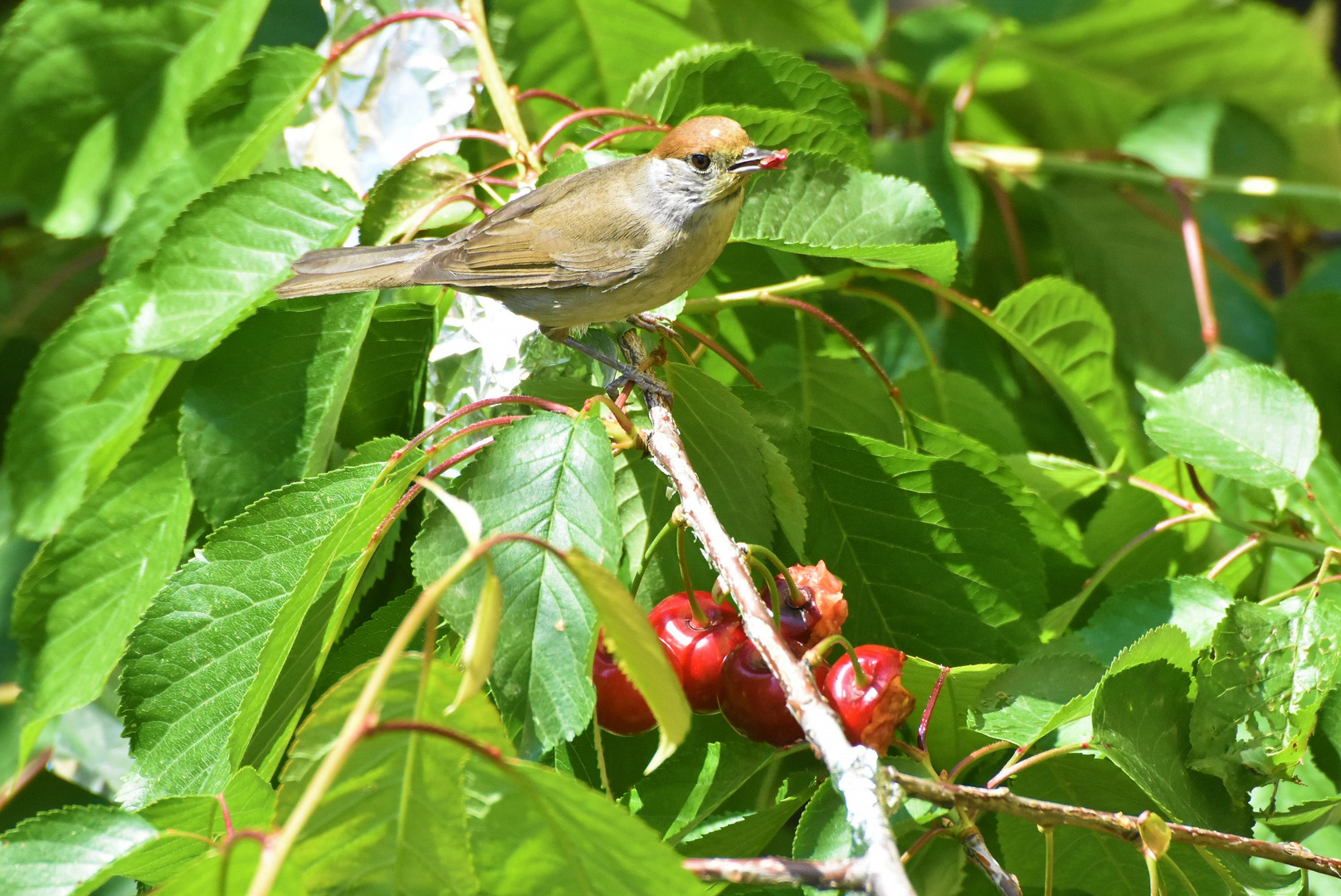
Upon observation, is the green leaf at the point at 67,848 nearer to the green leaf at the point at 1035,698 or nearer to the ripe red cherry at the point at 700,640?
the ripe red cherry at the point at 700,640

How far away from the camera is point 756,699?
1.25m

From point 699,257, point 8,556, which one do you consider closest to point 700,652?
point 699,257

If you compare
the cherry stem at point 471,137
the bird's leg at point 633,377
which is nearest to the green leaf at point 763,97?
the cherry stem at point 471,137

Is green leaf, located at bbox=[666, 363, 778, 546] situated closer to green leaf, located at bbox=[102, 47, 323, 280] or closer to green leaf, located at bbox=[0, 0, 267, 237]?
green leaf, located at bbox=[102, 47, 323, 280]

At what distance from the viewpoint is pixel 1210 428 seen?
5.36ft

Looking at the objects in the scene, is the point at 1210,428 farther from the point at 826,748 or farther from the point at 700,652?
the point at 826,748

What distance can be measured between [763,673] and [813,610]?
116 millimetres

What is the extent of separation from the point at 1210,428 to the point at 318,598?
1357mm

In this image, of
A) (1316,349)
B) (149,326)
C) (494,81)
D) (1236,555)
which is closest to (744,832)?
(1236,555)

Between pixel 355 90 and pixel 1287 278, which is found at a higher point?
pixel 355 90

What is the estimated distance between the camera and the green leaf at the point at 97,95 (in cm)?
240

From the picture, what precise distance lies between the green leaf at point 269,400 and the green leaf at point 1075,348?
116 centimetres

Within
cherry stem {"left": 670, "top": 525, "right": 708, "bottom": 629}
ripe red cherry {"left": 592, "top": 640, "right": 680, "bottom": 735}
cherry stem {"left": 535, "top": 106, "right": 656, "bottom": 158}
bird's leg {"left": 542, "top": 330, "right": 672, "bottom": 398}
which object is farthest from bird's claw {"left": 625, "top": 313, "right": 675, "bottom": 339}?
ripe red cherry {"left": 592, "top": 640, "right": 680, "bottom": 735}

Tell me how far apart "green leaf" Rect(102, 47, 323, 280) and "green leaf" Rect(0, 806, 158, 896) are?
124 centimetres
